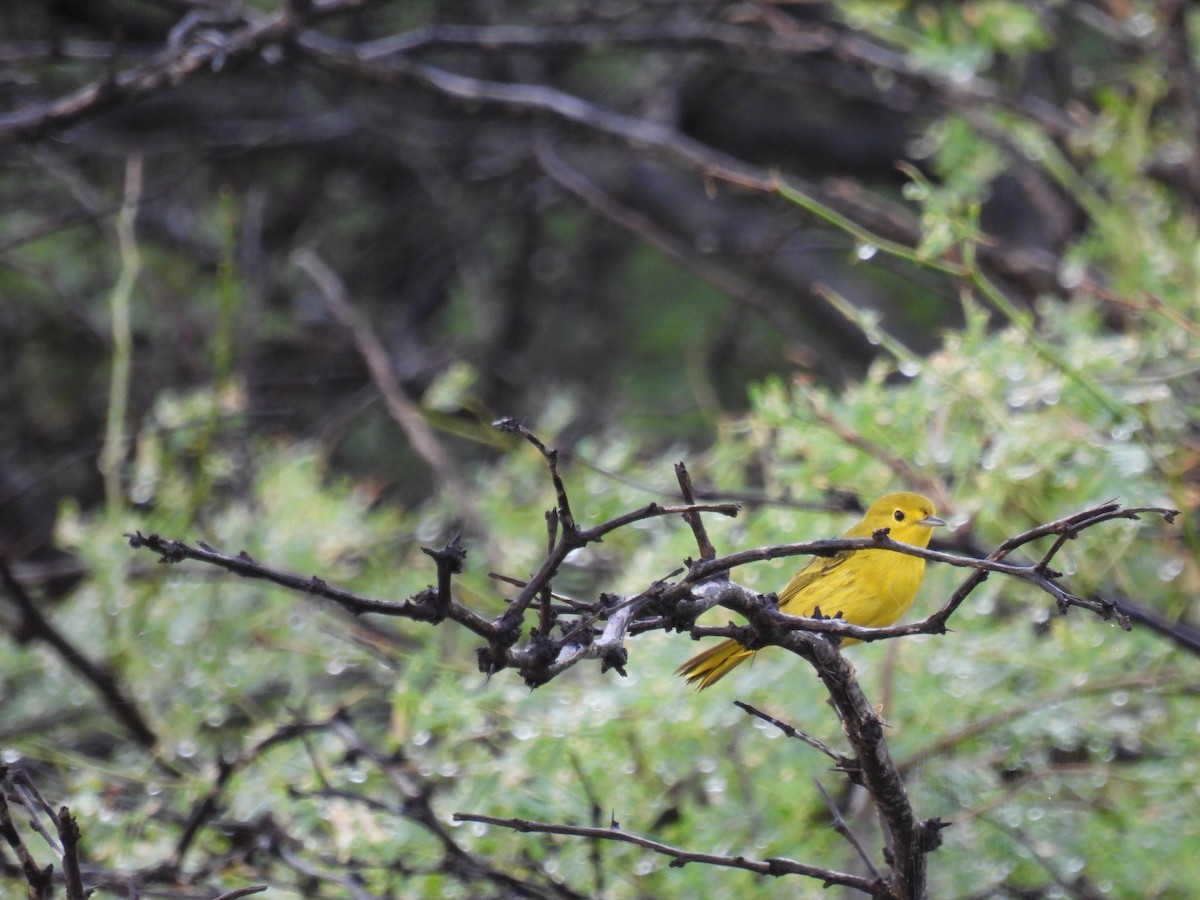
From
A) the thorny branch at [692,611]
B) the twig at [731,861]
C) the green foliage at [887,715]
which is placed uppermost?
the thorny branch at [692,611]

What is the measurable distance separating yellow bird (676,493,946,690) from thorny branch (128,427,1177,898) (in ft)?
3.23

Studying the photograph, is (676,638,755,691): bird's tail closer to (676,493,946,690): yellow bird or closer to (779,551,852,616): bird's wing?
(676,493,946,690): yellow bird

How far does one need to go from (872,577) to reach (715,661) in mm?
503

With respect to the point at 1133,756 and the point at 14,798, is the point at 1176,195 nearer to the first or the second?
the point at 1133,756

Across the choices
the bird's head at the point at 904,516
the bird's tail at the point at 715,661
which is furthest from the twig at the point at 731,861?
the bird's head at the point at 904,516

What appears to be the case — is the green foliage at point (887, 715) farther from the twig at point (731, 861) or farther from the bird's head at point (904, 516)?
the twig at point (731, 861)

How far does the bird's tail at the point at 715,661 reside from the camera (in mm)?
2727

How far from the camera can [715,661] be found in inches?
115

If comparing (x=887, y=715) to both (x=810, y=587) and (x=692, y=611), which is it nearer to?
(x=810, y=587)

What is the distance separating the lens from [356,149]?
809 centimetres

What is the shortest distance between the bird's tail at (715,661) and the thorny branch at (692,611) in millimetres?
624

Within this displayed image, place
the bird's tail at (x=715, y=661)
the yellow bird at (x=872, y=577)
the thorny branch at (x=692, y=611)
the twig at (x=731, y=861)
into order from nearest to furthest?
the thorny branch at (x=692, y=611) < the twig at (x=731, y=861) < the bird's tail at (x=715, y=661) < the yellow bird at (x=872, y=577)

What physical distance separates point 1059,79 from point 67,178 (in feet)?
14.7

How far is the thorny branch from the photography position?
1.49m
